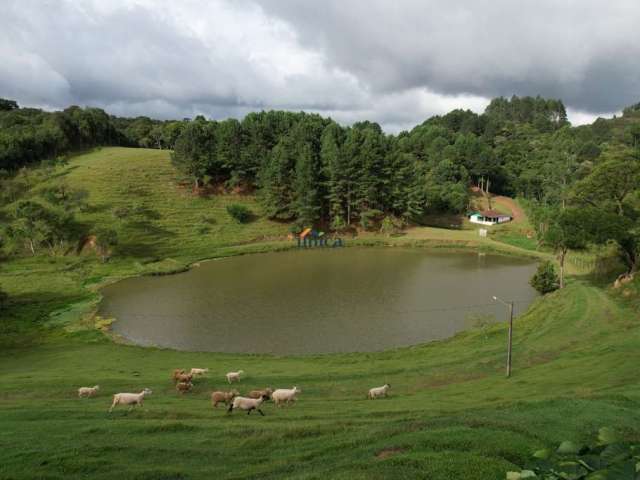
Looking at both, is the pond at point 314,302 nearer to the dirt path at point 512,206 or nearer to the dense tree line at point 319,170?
the dense tree line at point 319,170

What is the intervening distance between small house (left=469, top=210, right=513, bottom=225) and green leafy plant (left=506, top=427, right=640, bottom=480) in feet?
287

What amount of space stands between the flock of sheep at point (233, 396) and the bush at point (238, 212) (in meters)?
56.7

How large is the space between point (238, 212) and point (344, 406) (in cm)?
6202

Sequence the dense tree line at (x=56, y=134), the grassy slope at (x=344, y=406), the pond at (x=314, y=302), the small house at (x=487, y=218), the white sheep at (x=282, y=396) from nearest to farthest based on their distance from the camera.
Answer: the grassy slope at (x=344, y=406)
the white sheep at (x=282, y=396)
the pond at (x=314, y=302)
the dense tree line at (x=56, y=134)
the small house at (x=487, y=218)

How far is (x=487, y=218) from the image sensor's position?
91.8 meters

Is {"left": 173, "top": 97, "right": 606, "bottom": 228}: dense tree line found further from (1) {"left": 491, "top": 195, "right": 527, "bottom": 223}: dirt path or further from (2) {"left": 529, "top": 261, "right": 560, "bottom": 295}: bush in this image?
(2) {"left": 529, "top": 261, "right": 560, "bottom": 295}: bush

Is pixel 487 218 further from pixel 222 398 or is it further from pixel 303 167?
pixel 222 398

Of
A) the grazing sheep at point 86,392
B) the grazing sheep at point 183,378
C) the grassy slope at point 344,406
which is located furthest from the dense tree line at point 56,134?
the grazing sheep at point 183,378

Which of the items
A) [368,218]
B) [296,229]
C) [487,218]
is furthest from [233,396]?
[487,218]

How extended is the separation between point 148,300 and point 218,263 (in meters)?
17.7

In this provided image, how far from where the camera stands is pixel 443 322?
35219mm

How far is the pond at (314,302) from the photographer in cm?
3281

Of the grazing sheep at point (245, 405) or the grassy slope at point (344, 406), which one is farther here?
the grazing sheep at point (245, 405)

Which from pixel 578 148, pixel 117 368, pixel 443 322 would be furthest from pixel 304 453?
pixel 578 148
